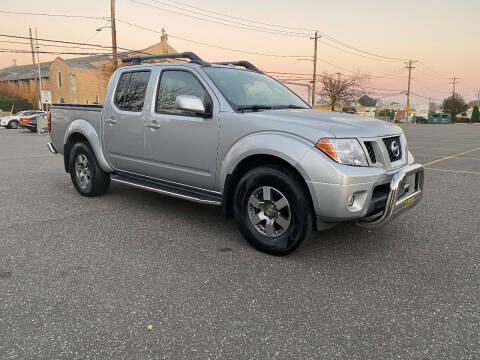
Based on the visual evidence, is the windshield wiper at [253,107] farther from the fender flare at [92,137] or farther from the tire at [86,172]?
the tire at [86,172]

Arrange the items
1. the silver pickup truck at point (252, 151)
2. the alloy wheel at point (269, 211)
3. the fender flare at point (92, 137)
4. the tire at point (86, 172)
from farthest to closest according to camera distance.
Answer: the tire at point (86, 172) < the fender flare at point (92, 137) < the alloy wheel at point (269, 211) < the silver pickup truck at point (252, 151)

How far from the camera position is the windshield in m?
4.18

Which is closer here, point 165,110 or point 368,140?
point 368,140

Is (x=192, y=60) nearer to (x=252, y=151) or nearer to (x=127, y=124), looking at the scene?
(x=127, y=124)

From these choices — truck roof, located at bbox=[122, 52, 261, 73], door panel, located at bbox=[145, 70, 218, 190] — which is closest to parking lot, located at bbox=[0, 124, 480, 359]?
door panel, located at bbox=[145, 70, 218, 190]

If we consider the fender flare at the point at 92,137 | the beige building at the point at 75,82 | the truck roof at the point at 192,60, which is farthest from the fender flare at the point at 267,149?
the beige building at the point at 75,82

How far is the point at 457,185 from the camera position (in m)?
7.52

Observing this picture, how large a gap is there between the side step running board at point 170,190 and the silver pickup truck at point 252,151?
2cm

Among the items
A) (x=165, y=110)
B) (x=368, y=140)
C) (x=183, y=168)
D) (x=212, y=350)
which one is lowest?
(x=212, y=350)

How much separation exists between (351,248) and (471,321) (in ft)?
4.71

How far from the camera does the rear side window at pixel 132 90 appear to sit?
4922 mm

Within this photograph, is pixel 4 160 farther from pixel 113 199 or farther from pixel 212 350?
pixel 212 350

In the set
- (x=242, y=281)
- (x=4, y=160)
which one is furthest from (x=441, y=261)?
(x=4, y=160)

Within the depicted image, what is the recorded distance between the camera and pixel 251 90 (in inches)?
178
